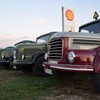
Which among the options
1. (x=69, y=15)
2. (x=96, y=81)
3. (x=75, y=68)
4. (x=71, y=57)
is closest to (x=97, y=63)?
(x=96, y=81)

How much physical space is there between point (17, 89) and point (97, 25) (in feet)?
10.2

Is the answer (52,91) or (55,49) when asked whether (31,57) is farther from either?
(52,91)

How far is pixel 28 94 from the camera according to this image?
7.66 m

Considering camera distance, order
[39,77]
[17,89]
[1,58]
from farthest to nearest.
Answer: [1,58] < [39,77] < [17,89]

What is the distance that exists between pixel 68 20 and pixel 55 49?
225 inches

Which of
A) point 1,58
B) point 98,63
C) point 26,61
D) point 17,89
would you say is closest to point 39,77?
point 26,61

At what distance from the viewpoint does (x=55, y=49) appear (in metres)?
8.37

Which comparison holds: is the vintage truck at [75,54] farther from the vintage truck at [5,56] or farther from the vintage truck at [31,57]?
the vintage truck at [5,56]

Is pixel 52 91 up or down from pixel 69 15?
down

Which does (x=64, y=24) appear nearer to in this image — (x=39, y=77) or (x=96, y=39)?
(x=39, y=77)

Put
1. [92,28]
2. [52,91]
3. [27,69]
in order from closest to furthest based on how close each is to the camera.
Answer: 1. [52,91]
2. [92,28]
3. [27,69]

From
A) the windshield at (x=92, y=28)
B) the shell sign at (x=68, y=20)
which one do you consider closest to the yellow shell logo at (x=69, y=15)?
the shell sign at (x=68, y=20)

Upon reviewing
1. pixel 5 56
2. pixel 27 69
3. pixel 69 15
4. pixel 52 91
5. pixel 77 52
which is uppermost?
pixel 69 15

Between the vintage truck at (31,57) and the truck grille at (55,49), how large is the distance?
9.42 ft
